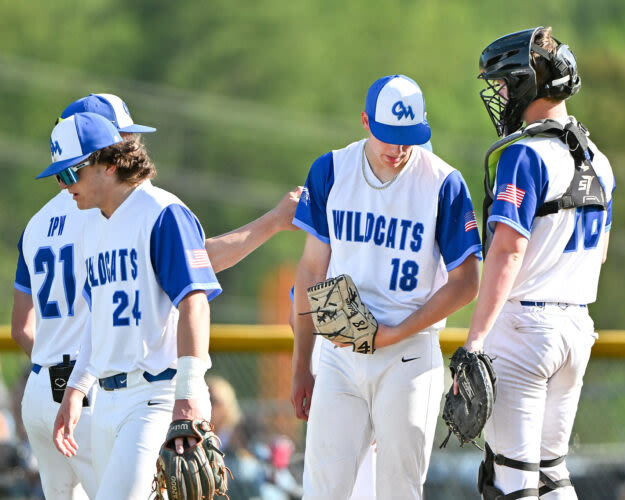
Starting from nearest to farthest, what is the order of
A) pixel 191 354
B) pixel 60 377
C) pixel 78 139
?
pixel 191 354 < pixel 78 139 < pixel 60 377

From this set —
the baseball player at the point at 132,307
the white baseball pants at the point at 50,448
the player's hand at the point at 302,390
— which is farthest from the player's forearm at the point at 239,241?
the white baseball pants at the point at 50,448

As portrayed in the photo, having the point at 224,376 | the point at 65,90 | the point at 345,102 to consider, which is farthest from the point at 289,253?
the point at 224,376

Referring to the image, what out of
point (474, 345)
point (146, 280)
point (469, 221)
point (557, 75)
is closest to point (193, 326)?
point (146, 280)

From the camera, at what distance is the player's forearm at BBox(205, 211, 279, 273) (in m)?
5.61

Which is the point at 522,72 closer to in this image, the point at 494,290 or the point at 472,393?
the point at 494,290

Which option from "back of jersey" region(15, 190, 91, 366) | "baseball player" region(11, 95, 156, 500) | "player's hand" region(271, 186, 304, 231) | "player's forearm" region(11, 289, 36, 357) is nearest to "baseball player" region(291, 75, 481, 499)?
"player's hand" region(271, 186, 304, 231)

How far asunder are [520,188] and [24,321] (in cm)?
264

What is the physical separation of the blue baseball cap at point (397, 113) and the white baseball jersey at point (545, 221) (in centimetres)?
38

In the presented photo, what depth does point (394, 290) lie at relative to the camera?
185 inches

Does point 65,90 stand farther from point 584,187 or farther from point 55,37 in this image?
point 584,187

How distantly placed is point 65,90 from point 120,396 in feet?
81.4

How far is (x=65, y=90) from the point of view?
28297 millimetres

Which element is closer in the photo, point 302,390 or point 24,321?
point 302,390

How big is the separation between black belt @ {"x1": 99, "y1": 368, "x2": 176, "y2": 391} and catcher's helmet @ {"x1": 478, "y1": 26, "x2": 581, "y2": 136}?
1.79m
